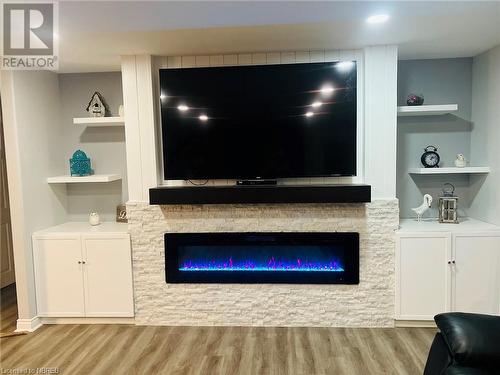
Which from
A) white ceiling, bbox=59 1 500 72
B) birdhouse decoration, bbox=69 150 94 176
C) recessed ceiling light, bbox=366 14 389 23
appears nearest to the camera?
white ceiling, bbox=59 1 500 72

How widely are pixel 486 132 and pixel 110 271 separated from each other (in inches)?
145

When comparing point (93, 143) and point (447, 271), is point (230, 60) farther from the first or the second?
point (447, 271)

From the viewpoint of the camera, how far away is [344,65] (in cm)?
307

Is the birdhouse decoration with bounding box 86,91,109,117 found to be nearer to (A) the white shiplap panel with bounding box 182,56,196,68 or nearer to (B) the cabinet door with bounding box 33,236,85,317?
(A) the white shiplap panel with bounding box 182,56,196,68

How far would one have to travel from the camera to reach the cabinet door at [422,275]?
10.2 ft

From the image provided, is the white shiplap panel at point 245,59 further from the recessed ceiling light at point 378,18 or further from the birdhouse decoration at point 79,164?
the birdhouse decoration at point 79,164

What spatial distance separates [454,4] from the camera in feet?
7.38

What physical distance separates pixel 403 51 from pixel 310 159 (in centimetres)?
130

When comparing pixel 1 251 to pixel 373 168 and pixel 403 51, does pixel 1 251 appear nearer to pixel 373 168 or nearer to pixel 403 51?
pixel 373 168

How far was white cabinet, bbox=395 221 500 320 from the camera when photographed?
309 cm

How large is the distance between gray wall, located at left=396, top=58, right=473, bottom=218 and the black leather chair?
6.44 feet

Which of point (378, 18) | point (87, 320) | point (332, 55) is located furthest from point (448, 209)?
point (87, 320)

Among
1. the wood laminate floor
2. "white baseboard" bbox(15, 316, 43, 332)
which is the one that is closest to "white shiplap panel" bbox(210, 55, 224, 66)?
the wood laminate floor

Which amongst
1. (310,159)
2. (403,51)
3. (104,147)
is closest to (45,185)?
(104,147)
